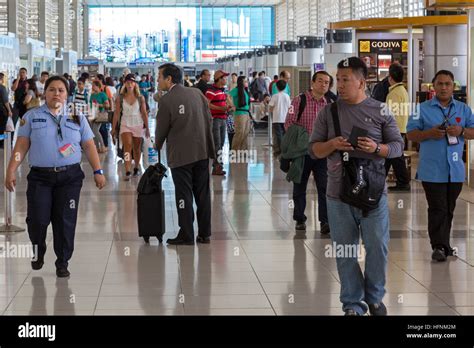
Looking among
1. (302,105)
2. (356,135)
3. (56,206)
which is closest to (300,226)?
(302,105)

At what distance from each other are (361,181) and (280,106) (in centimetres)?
1298

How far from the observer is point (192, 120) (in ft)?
32.8

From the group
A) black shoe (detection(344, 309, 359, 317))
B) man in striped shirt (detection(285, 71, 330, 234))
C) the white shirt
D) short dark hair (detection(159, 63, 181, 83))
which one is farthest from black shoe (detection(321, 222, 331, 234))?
the white shirt

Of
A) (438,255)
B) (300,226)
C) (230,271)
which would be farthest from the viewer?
(300,226)

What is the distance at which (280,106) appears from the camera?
19.2 m

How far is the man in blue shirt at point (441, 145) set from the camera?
28.9ft

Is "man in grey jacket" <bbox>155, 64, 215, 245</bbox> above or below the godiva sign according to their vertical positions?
below

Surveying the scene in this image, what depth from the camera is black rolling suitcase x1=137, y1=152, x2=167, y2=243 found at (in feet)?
32.8

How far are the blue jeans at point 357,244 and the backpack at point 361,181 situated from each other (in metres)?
0.09

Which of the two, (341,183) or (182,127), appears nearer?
(341,183)

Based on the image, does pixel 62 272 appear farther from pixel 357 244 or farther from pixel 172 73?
pixel 357 244

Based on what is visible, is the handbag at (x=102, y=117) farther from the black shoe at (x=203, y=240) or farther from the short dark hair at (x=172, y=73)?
the black shoe at (x=203, y=240)

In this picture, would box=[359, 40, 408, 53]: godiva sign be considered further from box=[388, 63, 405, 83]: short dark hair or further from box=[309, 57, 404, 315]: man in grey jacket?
box=[309, 57, 404, 315]: man in grey jacket

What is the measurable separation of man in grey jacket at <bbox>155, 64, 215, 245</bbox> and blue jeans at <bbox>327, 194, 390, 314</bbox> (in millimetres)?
3692
